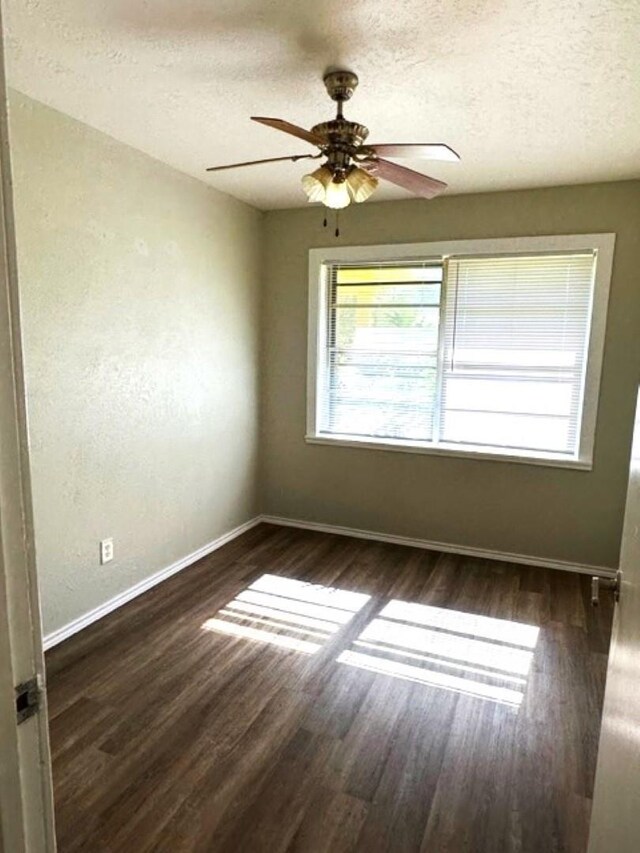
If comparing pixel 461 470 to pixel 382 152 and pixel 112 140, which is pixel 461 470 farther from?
pixel 112 140

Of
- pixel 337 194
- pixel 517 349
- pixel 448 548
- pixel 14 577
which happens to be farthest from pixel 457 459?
pixel 14 577

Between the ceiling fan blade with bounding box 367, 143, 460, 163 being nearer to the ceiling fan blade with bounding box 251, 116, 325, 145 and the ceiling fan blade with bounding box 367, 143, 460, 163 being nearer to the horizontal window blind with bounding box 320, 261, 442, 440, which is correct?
the ceiling fan blade with bounding box 251, 116, 325, 145

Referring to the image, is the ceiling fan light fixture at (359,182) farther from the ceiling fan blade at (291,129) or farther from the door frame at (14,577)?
the door frame at (14,577)

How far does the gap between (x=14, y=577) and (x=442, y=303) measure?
340 centimetres

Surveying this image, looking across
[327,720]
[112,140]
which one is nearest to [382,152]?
[112,140]

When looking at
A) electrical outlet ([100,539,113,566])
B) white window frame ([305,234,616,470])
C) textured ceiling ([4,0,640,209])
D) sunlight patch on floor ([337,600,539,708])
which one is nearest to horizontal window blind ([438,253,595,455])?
white window frame ([305,234,616,470])

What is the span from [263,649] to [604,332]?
2.75 m

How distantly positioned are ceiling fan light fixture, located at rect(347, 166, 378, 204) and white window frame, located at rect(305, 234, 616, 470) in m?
1.72

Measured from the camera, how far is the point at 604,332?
3.26 meters

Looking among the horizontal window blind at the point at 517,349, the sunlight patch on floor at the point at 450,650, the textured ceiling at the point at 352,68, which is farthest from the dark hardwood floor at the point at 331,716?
the textured ceiling at the point at 352,68

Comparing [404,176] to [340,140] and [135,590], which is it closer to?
[340,140]

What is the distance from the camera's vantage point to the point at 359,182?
78.1 inches

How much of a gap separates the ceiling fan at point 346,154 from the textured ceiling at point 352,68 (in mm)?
98

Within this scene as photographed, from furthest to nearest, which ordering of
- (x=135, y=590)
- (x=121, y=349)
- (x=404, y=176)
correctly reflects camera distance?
(x=135, y=590) < (x=121, y=349) < (x=404, y=176)
